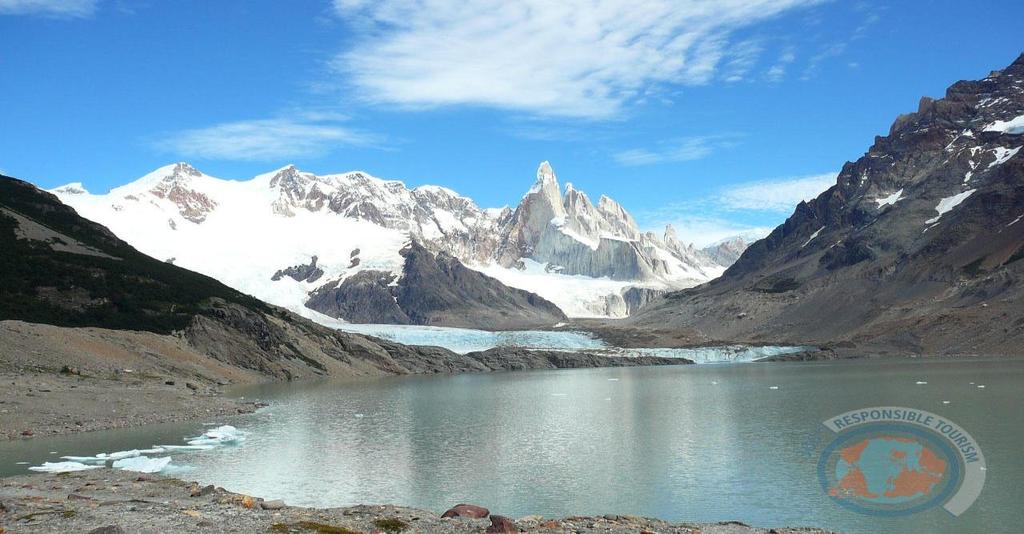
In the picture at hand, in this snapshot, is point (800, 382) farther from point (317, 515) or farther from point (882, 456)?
point (317, 515)

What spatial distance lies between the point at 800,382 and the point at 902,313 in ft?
363

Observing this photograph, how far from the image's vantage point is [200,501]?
85.6ft

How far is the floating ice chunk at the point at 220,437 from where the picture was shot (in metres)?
44.7

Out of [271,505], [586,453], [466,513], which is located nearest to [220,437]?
[586,453]

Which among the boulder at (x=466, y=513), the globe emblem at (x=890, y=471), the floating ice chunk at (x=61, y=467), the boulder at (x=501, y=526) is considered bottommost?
the floating ice chunk at (x=61, y=467)

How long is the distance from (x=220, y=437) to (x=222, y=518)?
24.6 m

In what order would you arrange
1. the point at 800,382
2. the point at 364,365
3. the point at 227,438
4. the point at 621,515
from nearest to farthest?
1. the point at 621,515
2. the point at 227,438
3. the point at 800,382
4. the point at 364,365

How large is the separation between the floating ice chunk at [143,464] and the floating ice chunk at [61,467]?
1060mm

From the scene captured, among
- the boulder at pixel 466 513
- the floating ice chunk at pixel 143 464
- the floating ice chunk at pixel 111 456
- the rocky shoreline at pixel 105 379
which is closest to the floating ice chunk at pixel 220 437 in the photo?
the floating ice chunk at pixel 111 456

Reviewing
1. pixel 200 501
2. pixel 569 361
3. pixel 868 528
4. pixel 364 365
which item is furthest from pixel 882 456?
pixel 569 361

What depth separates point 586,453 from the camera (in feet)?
135

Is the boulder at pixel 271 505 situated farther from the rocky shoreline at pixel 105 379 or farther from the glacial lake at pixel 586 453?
the rocky shoreline at pixel 105 379

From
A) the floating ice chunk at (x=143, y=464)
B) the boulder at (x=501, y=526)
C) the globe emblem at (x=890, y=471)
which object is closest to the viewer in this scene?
the boulder at (x=501, y=526)

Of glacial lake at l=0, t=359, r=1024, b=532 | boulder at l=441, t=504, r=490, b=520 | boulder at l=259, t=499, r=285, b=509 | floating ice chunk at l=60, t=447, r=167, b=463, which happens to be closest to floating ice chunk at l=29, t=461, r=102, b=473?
glacial lake at l=0, t=359, r=1024, b=532
